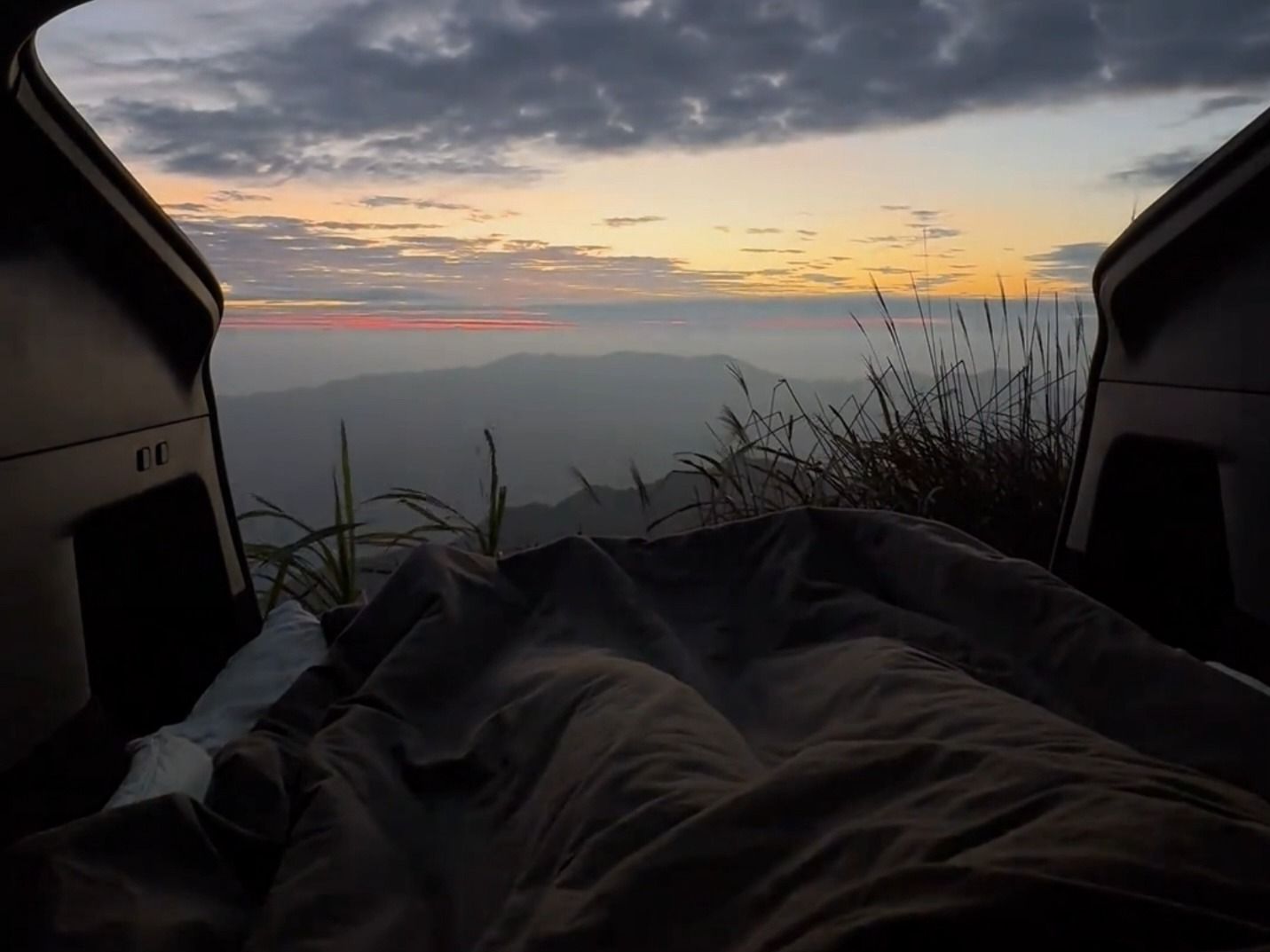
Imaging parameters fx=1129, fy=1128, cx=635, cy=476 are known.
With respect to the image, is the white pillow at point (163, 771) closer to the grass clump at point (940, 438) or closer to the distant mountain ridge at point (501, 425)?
the distant mountain ridge at point (501, 425)

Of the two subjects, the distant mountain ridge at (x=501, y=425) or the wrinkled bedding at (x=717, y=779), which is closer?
the wrinkled bedding at (x=717, y=779)

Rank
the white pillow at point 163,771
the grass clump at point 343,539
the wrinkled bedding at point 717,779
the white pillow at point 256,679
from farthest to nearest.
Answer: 1. the grass clump at point 343,539
2. the white pillow at point 256,679
3. the white pillow at point 163,771
4. the wrinkled bedding at point 717,779

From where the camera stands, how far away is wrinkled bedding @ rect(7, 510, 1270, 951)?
0.61 metres

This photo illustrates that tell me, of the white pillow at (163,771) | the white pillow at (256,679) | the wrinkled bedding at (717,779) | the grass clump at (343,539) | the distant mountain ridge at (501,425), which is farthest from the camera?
the distant mountain ridge at (501,425)

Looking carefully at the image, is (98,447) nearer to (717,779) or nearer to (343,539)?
(717,779)

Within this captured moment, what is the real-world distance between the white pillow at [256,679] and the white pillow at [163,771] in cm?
6

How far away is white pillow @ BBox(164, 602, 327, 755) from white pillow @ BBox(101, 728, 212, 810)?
57 mm

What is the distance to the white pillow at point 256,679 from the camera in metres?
1.27

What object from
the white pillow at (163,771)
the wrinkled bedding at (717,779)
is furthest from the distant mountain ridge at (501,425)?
the white pillow at (163,771)

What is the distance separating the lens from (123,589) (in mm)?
1763

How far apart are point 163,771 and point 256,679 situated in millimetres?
324

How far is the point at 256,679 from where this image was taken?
4.62 ft

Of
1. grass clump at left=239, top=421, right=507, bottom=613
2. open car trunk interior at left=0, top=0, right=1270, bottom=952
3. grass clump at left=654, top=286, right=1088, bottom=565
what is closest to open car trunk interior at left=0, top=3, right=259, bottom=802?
open car trunk interior at left=0, top=0, right=1270, bottom=952

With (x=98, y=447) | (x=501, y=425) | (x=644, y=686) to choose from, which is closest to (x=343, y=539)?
(x=501, y=425)
